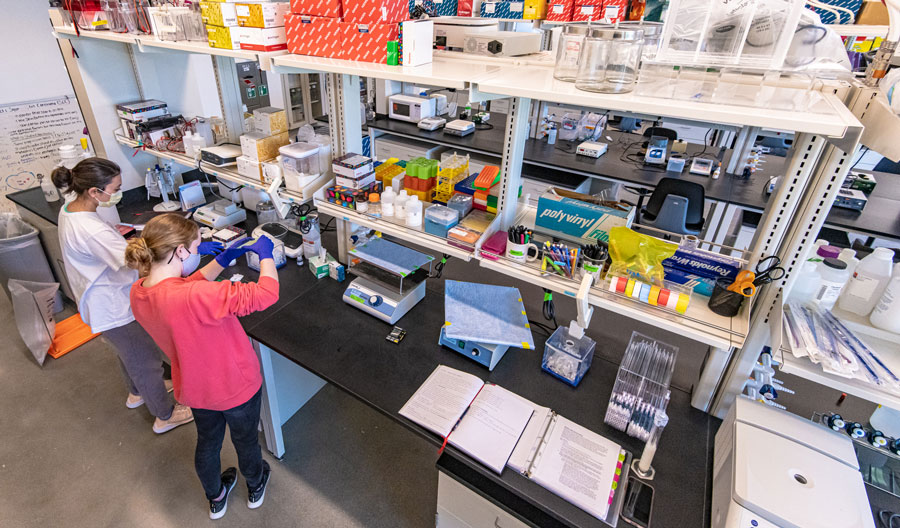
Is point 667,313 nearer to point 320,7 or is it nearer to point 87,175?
point 320,7

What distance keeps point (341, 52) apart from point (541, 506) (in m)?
1.76

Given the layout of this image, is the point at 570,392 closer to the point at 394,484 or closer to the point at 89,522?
the point at 394,484

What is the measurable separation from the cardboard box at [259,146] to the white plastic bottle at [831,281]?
2.31 m

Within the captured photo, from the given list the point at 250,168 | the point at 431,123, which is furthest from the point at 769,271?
the point at 431,123

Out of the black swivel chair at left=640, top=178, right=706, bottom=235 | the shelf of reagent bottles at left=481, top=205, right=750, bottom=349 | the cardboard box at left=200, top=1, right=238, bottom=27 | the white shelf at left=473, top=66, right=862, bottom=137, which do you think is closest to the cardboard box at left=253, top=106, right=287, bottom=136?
the cardboard box at left=200, top=1, right=238, bottom=27

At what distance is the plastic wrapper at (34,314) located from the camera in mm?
2732

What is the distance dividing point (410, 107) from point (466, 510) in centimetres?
399

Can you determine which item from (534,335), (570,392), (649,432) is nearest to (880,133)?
(649,432)

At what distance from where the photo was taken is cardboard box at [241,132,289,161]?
2.15 metres

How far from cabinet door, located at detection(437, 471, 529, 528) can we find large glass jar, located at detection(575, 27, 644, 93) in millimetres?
1392

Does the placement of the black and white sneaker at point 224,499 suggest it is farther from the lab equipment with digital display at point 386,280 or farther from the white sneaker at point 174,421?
the lab equipment with digital display at point 386,280

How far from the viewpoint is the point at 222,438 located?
72.9 inches

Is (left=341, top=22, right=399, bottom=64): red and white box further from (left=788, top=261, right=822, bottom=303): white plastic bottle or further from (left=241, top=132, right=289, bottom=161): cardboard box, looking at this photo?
(left=788, top=261, right=822, bottom=303): white plastic bottle

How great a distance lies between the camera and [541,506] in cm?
132
